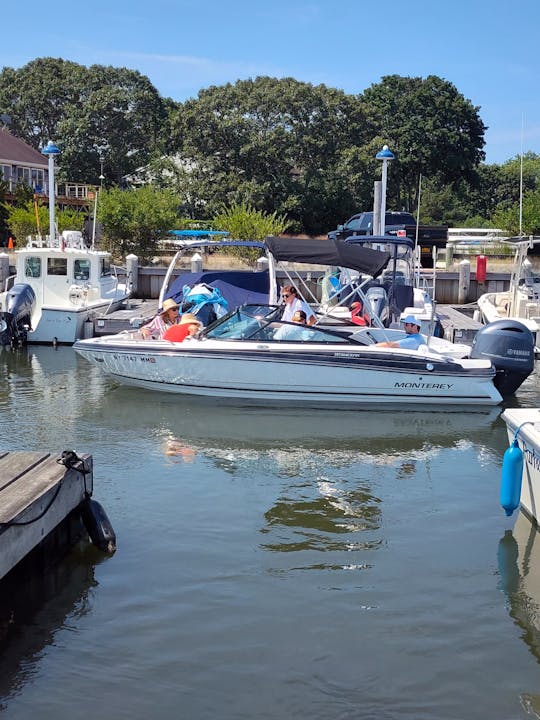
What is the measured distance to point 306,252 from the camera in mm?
13461

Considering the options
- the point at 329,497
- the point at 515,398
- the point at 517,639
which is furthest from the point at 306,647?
the point at 515,398

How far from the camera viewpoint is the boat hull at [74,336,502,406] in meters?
12.8

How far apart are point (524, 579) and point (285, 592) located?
1978 mm

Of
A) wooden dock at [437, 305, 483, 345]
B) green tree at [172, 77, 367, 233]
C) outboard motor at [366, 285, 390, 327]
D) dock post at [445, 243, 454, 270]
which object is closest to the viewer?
outboard motor at [366, 285, 390, 327]

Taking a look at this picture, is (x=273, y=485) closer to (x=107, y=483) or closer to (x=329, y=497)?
(x=329, y=497)

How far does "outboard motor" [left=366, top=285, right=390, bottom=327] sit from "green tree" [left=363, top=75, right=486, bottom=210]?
36.9m

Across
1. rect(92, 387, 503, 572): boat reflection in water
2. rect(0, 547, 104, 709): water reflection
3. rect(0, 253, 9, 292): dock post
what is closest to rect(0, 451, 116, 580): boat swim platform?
rect(0, 547, 104, 709): water reflection

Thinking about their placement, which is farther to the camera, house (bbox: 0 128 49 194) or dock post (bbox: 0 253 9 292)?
house (bbox: 0 128 49 194)

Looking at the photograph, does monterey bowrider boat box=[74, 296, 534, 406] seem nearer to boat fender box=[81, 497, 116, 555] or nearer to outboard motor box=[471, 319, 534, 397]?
outboard motor box=[471, 319, 534, 397]

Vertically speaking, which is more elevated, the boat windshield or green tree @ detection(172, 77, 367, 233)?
green tree @ detection(172, 77, 367, 233)

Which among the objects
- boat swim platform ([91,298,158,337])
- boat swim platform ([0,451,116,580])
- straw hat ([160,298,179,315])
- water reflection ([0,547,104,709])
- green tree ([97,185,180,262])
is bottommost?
water reflection ([0,547,104,709])

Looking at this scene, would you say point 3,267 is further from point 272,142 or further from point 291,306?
point 272,142

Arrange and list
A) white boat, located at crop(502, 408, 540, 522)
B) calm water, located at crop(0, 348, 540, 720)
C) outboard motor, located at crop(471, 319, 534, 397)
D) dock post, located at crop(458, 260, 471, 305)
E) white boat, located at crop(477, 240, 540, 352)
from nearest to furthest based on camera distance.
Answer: calm water, located at crop(0, 348, 540, 720) → white boat, located at crop(502, 408, 540, 522) → outboard motor, located at crop(471, 319, 534, 397) → white boat, located at crop(477, 240, 540, 352) → dock post, located at crop(458, 260, 471, 305)

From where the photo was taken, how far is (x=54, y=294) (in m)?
20.4
